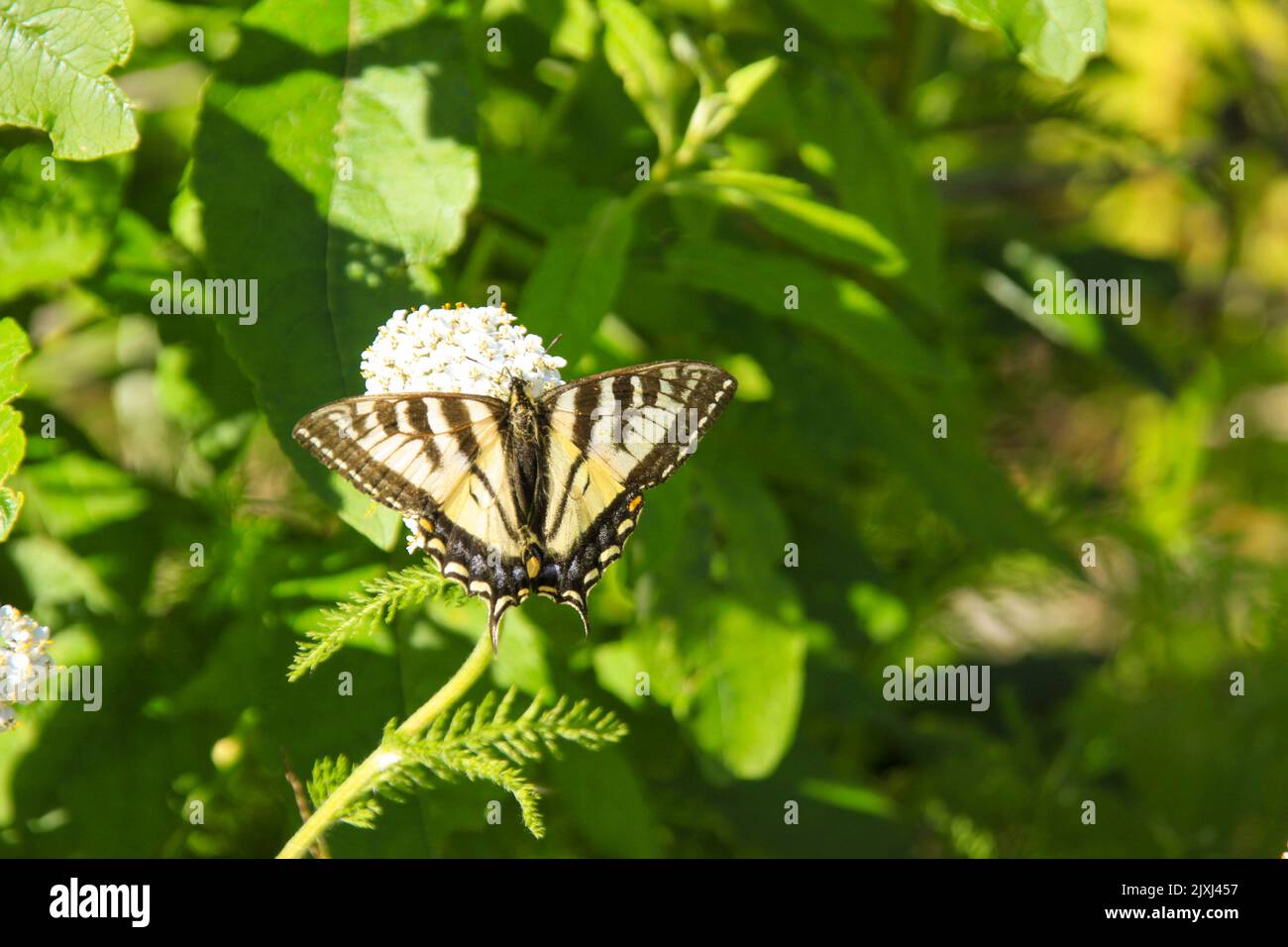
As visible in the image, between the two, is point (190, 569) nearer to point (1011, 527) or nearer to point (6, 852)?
point (6, 852)

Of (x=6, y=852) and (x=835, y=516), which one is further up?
(x=835, y=516)

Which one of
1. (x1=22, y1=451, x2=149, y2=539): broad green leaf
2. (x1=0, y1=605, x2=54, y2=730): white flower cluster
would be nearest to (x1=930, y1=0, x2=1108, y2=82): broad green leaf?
(x1=0, y1=605, x2=54, y2=730): white flower cluster

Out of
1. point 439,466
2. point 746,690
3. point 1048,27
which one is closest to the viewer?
point 439,466

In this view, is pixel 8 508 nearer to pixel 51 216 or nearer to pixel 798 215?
pixel 51 216

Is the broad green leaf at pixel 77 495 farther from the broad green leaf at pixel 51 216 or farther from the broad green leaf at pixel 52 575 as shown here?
the broad green leaf at pixel 51 216

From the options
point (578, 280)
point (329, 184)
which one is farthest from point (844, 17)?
point (329, 184)

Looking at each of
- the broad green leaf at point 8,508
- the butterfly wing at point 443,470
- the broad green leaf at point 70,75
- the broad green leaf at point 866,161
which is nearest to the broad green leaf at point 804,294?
the broad green leaf at point 866,161
